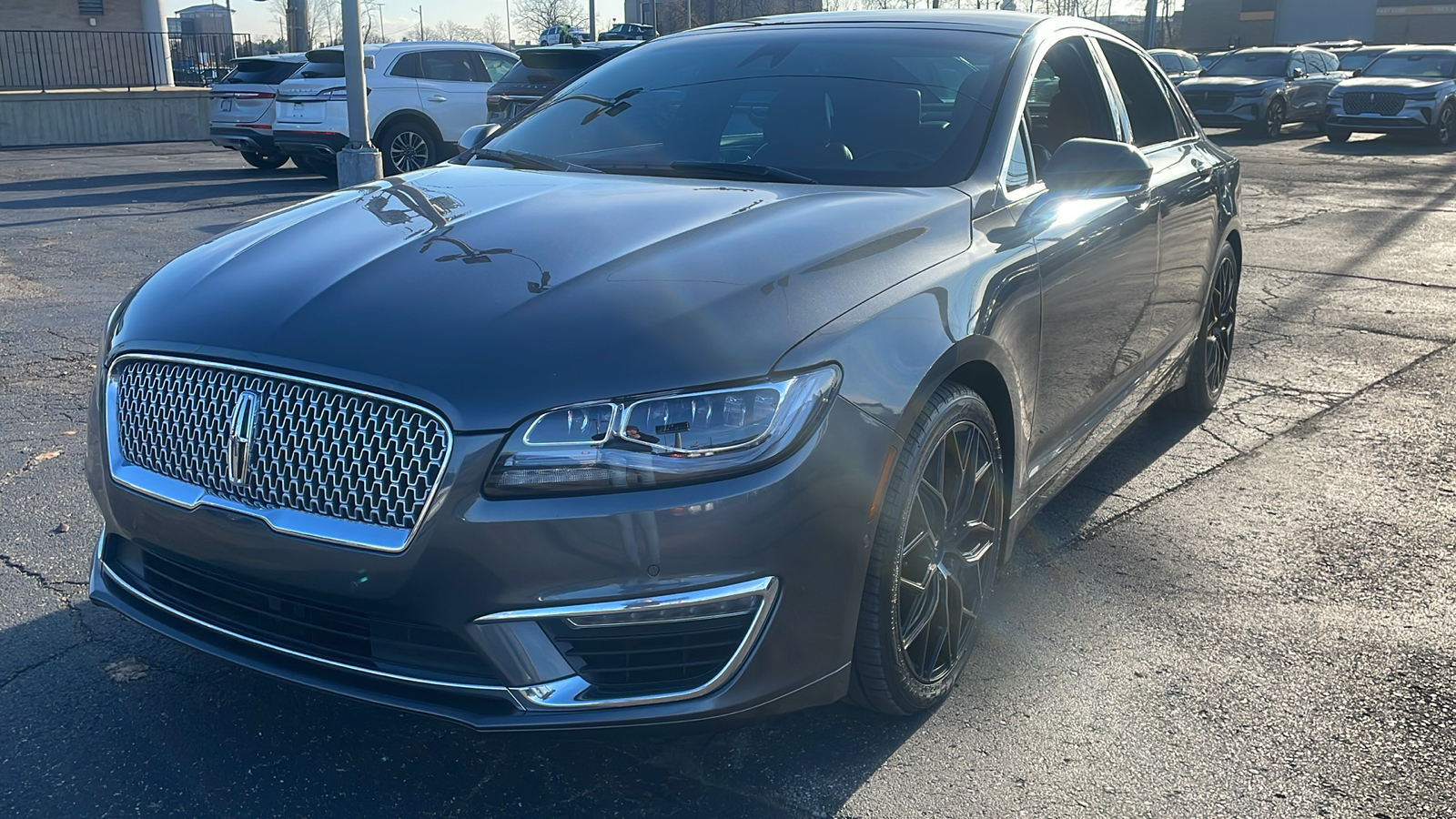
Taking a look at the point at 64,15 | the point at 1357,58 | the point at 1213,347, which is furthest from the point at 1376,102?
the point at 64,15

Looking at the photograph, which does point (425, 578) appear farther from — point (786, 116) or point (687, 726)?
point (786, 116)

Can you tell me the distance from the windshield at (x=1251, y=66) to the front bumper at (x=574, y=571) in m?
24.6

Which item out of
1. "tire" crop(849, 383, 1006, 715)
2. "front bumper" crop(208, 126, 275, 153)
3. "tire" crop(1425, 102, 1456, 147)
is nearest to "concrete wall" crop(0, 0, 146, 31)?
"front bumper" crop(208, 126, 275, 153)

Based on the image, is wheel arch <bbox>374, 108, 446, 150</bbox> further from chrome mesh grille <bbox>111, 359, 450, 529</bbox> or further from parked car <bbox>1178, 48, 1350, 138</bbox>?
parked car <bbox>1178, 48, 1350, 138</bbox>

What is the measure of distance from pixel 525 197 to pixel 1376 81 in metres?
22.6

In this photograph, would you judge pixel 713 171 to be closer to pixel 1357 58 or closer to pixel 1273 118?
pixel 1273 118

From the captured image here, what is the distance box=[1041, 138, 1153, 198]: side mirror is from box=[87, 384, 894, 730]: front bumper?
139 centimetres

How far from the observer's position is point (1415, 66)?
22.7 m

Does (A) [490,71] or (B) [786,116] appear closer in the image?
(B) [786,116]

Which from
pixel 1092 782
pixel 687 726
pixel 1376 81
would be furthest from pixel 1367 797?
pixel 1376 81

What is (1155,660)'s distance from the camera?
3146mm

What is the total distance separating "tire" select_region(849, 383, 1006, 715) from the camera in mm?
2504

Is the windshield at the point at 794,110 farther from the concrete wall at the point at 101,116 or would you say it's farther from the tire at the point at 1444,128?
the concrete wall at the point at 101,116

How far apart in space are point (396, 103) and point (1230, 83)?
1641 cm
